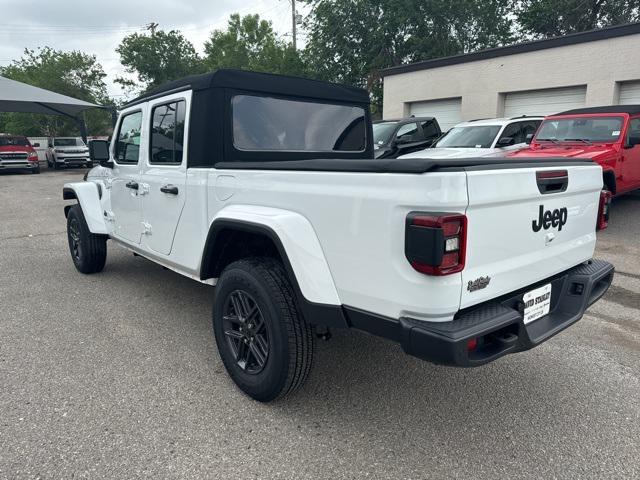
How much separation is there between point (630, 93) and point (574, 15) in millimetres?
13439

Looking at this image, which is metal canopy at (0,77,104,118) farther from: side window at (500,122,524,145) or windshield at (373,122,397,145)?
side window at (500,122,524,145)

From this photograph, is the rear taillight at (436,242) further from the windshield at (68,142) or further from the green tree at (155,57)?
the green tree at (155,57)

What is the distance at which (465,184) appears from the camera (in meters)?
1.90

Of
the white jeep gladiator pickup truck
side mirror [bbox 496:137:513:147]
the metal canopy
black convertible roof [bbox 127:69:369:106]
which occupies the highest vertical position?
the metal canopy

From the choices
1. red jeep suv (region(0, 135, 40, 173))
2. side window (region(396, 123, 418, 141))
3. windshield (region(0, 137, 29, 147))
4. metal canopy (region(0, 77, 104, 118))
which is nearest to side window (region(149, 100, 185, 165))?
side window (region(396, 123, 418, 141))

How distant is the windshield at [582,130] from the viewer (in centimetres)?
798

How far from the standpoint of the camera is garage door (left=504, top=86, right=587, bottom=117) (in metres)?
13.4

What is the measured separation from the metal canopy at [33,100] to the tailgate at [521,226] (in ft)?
69.9

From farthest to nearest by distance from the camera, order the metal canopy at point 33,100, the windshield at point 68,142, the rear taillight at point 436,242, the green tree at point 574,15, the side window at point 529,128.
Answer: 1. the windshield at point 68,142
2. the green tree at point 574,15
3. the metal canopy at point 33,100
4. the side window at point 529,128
5. the rear taillight at point 436,242

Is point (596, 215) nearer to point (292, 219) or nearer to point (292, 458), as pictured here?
point (292, 219)

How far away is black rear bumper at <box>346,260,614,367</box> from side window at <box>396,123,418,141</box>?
869cm

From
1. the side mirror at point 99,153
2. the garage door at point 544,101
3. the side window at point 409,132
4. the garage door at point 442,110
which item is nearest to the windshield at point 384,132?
the side window at point 409,132

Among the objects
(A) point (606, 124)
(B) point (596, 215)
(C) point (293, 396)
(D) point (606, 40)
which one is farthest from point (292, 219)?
(D) point (606, 40)

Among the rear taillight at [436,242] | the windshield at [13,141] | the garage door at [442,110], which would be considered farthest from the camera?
the windshield at [13,141]
